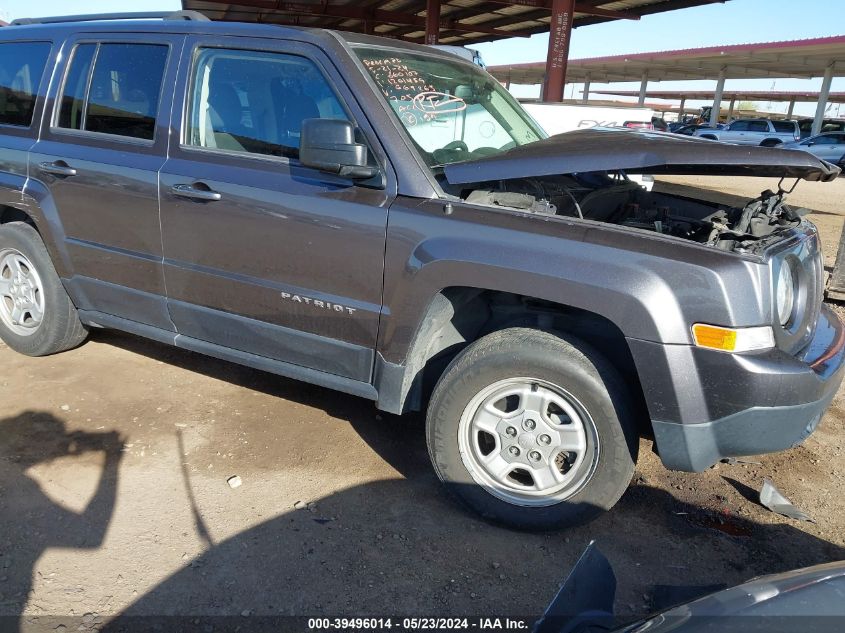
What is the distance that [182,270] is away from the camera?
3.38 meters

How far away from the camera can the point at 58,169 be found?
370 cm

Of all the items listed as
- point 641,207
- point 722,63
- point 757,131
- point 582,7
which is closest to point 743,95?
point 722,63

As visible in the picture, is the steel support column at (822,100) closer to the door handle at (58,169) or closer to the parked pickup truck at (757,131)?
the parked pickup truck at (757,131)

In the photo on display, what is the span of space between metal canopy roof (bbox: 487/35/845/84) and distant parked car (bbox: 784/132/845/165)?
159 inches

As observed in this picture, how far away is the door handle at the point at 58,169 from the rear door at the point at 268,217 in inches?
28.9

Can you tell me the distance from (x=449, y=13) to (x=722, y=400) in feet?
85.8

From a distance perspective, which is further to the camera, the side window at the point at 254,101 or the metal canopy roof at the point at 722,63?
the metal canopy roof at the point at 722,63

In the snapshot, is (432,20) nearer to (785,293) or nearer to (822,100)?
(822,100)

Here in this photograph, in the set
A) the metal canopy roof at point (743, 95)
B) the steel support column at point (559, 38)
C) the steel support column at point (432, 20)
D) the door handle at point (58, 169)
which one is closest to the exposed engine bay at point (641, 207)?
the door handle at point (58, 169)

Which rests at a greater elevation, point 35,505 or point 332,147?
point 332,147

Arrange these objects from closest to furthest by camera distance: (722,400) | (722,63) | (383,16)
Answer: (722,400) < (383,16) < (722,63)

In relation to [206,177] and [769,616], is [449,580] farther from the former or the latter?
[206,177]

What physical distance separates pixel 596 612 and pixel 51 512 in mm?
2335

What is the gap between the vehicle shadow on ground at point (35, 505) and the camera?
2477 millimetres
